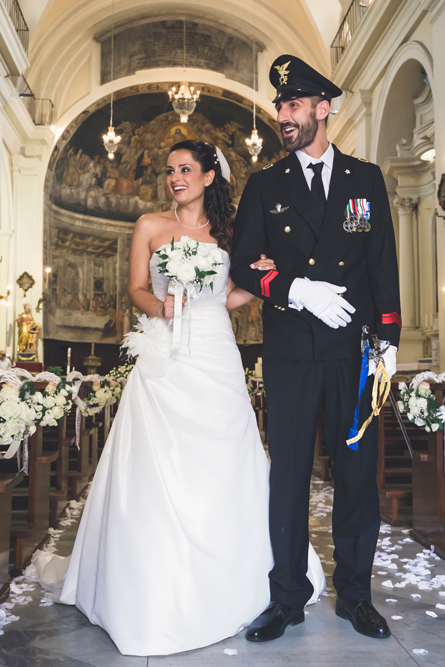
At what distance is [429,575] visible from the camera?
11.3 feet

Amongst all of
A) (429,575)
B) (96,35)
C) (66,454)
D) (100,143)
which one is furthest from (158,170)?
(429,575)

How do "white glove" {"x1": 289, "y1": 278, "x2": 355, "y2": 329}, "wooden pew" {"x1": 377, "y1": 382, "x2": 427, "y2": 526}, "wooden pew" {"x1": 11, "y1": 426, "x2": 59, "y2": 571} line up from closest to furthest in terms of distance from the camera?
"white glove" {"x1": 289, "y1": 278, "x2": 355, "y2": 329}, "wooden pew" {"x1": 11, "y1": 426, "x2": 59, "y2": 571}, "wooden pew" {"x1": 377, "y1": 382, "x2": 427, "y2": 526}

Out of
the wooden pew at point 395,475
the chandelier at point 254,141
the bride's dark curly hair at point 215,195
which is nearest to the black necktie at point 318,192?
the bride's dark curly hair at point 215,195

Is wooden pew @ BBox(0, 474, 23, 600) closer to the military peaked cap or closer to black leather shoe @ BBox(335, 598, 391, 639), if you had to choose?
black leather shoe @ BBox(335, 598, 391, 639)

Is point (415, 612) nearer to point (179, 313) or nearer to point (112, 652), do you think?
point (112, 652)

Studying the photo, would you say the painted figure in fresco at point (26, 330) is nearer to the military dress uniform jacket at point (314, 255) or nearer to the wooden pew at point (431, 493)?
the wooden pew at point (431, 493)

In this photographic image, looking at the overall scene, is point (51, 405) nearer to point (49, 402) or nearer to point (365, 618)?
point (49, 402)

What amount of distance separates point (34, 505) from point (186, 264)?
2.17 metres

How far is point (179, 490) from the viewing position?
8.38 feet

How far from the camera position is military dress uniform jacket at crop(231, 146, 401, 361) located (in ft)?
8.34

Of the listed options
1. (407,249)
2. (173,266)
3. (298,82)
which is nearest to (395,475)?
(173,266)

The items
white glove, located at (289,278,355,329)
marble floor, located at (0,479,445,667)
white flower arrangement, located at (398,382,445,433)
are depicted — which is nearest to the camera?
marble floor, located at (0,479,445,667)

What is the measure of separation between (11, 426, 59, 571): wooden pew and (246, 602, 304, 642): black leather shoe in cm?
158

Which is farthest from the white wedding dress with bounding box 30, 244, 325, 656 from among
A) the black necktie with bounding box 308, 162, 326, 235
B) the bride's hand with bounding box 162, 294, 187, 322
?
the black necktie with bounding box 308, 162, 326, 235
